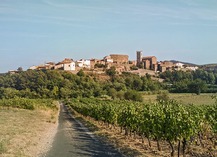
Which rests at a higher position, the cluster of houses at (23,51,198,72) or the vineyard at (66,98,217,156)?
the cluster of houses at (23,51,198,72)

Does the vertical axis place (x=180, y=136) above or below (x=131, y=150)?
above

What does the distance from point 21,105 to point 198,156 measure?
195ft

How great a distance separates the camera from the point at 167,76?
12950 cm

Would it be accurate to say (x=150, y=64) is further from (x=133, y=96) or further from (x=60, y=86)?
(x=133, y=96)

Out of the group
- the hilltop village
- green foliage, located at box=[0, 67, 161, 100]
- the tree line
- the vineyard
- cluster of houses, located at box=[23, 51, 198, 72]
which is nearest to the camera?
the vineyard

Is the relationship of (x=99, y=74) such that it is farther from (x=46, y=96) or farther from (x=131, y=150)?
(x=131, y=150)

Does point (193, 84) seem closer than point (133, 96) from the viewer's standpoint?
No

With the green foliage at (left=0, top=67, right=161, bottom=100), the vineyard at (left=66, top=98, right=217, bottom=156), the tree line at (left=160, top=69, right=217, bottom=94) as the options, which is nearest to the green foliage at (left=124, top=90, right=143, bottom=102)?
the green foliage at (left=0, top=67, right=161, bottom=100)

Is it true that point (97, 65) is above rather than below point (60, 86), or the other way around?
above

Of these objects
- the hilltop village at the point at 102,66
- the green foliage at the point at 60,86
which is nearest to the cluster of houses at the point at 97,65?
the hilltop village at the point at 102,66

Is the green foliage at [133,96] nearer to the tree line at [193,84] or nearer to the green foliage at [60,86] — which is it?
the green foliage at [60,86]

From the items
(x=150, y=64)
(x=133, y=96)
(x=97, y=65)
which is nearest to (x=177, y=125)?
(x=133, y=96)

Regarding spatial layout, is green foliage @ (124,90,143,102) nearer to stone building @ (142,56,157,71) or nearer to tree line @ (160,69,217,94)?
tree line @ (160,69,217,94)

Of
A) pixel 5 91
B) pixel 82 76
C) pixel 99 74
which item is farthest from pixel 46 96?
pixel 99 74
